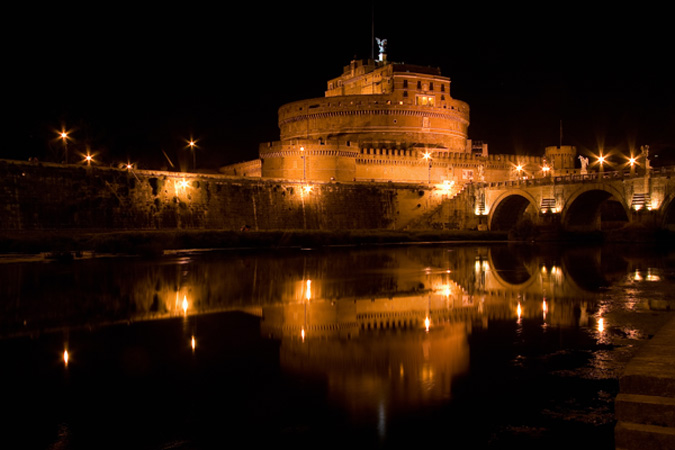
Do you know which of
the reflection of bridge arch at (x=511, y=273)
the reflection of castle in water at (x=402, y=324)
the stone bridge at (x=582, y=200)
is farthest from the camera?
the stone bridge at (x=582, y=200)

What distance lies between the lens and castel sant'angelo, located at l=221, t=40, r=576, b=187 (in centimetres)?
5600

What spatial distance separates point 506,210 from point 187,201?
101ft

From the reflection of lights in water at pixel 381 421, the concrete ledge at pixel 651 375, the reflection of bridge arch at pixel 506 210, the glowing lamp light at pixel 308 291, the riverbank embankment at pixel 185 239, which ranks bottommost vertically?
the reflection of lights in water at pixel 381 421

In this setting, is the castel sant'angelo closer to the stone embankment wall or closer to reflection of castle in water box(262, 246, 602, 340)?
the stone embankment wall

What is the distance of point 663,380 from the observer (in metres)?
4.56

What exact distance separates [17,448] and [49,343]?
4683 millimetres

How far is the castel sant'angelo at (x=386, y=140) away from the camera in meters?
56.0

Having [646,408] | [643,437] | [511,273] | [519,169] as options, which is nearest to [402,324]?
[646,408]

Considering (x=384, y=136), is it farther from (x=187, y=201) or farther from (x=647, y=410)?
(x=647, y=410)

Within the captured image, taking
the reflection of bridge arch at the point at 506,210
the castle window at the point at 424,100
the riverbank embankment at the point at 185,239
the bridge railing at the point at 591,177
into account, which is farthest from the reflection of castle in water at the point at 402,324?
the castle window at the point at 424,100

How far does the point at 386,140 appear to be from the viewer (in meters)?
63.4

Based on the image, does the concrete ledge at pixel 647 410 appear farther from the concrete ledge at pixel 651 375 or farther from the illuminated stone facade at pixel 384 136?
the illuminated stone facade at pixel 384 136

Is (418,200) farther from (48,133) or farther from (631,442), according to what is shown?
(631,442)

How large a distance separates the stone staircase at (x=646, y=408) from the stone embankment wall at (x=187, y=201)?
34.5 meters
